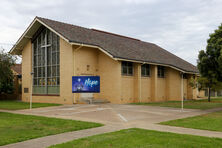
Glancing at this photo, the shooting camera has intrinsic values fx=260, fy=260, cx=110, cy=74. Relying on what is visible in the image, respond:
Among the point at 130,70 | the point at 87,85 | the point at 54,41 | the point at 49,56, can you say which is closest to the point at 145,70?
the point at 130,70

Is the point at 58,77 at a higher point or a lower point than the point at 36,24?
lower

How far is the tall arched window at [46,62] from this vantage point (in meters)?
26.3

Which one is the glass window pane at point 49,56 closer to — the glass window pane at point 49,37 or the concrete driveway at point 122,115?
the glass window pane at point 49,37

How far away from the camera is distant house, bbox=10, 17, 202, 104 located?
80.7 feet

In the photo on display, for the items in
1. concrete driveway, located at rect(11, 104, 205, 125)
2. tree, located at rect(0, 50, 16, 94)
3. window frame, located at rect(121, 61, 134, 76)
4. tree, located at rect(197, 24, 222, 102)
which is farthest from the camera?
window frame, located at rect(121, 61, 134, 76)

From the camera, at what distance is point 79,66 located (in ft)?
81.4

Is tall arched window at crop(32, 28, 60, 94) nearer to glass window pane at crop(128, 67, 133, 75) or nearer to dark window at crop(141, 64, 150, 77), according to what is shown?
glass window pane at crop(128, 67, 133, 75)

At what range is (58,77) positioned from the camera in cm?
2591

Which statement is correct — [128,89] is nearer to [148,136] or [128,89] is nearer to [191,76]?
[191,76]

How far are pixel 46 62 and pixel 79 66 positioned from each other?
15.0 feet

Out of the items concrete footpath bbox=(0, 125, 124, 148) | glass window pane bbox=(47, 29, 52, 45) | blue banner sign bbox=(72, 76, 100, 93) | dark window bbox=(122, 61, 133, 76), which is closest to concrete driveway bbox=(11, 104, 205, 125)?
concrete footpath bbox=(0, 125, 124, 148)

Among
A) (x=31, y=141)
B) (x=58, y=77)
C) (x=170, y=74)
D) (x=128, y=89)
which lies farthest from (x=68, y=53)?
(x=31, y=141)

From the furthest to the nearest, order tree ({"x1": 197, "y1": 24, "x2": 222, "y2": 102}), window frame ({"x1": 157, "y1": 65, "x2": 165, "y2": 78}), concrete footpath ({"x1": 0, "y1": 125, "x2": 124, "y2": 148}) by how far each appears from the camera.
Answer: window frame ({"x1": 157, "y1": 65, "x2": 165, "y2": 78}) → tree ({"x1": 197, "y1": 24, "x2": 222, "y2": 102}) → concrete footpath ({"x1": 0, "y1": 125, "x2": 124, "y2": 148})

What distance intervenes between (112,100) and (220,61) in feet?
36.1
